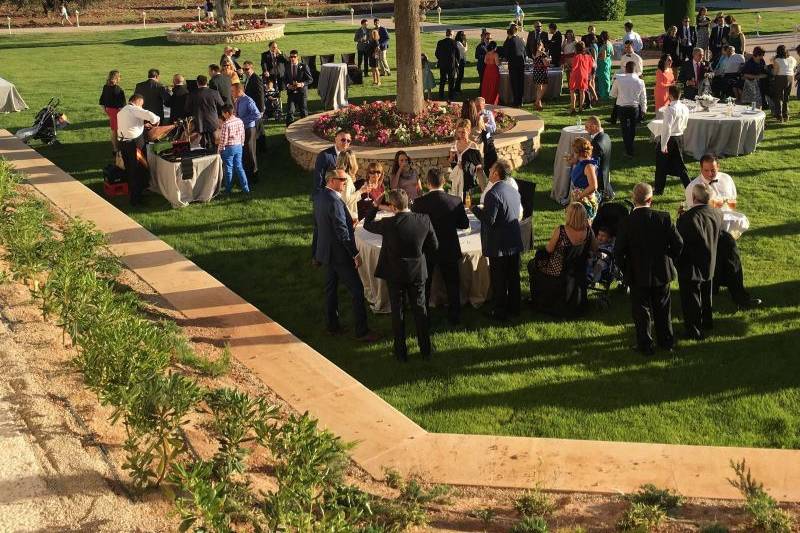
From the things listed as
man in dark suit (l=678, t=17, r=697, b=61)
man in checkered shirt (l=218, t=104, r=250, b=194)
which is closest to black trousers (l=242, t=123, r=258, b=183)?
man in checkered shirt (l=218, t=104, r=250, b=194)

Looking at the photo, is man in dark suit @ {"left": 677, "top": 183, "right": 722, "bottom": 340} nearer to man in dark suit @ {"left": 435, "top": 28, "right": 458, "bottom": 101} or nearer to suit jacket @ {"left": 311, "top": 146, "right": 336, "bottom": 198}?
suit jacket @ {"left": 311, "top": 146, "right": 336, "bottom": 198}

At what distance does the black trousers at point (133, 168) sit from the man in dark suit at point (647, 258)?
8.03 m

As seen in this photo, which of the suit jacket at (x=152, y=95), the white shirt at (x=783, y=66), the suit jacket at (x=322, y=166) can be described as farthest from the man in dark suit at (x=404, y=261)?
the white shirt at (x=783, y=66)

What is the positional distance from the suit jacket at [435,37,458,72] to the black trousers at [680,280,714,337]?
1268 centimetres

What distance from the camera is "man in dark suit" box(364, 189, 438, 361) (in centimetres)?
828

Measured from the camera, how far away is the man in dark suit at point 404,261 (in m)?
8.28

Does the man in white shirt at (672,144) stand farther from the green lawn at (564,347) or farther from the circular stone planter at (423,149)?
the circular stone planter at (423,149)

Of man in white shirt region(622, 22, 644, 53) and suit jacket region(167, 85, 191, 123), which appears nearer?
suit jacket region(167, 85, 191, 123)

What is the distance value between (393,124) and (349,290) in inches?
259

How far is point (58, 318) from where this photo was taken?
8172 mm

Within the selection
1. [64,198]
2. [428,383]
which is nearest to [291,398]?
[428,383]

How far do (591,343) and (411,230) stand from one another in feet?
6.72

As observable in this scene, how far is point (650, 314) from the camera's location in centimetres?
858

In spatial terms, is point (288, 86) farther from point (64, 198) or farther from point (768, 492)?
point (768, 492)
